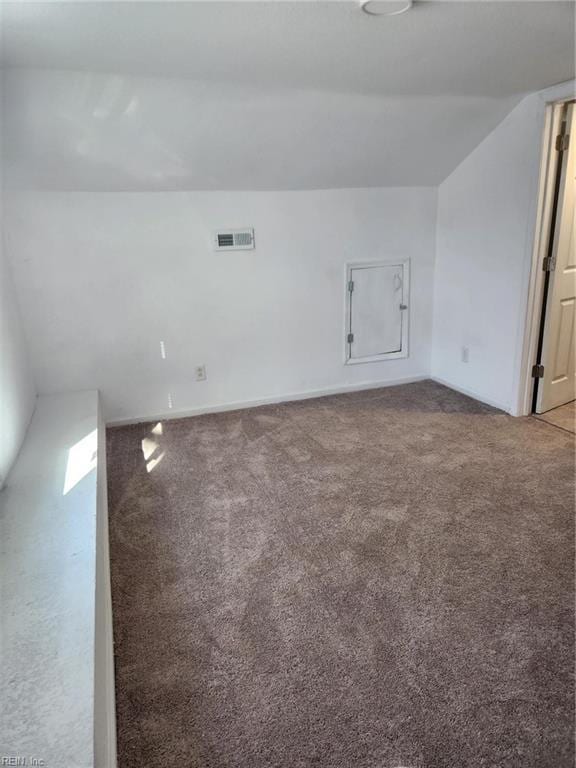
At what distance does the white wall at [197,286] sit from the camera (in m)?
3.11

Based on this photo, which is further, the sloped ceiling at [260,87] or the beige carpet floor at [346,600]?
the sloped ceiling at [260,87]

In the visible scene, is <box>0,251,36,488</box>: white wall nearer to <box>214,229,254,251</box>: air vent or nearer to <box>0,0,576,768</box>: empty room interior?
<box>0,0,576,768</box>: empty room interior

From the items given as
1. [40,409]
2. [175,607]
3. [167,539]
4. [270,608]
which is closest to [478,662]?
[270,608]

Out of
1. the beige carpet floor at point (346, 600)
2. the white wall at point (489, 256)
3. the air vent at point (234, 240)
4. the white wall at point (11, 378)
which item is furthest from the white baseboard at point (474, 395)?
the white wall at point (11, 378)

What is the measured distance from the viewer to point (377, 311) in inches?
155

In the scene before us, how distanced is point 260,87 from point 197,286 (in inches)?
52.4

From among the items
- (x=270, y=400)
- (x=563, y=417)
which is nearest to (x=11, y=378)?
(x=270, y=400)

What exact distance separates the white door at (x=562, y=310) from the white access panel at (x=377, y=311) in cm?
110

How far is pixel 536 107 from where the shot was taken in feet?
9.63

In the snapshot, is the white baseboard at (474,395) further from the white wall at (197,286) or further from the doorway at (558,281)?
the white wall at (197,286)

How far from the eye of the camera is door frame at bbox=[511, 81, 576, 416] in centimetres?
289

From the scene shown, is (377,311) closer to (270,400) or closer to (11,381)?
(270,400)

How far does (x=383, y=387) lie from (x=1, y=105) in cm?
312

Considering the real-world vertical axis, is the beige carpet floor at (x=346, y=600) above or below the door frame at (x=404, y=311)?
below
